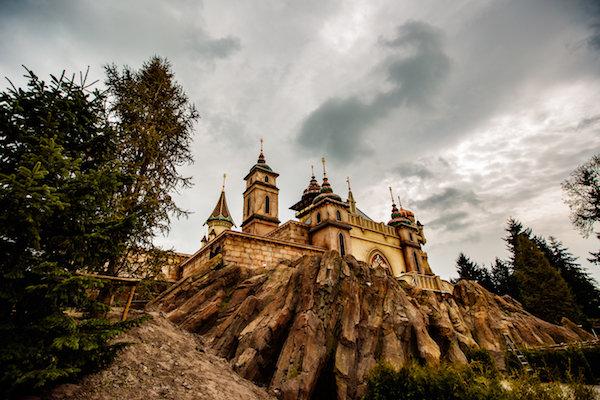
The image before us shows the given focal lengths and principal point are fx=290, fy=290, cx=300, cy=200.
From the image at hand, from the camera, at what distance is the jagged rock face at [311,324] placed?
9.56 meters

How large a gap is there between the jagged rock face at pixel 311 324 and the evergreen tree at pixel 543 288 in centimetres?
1973

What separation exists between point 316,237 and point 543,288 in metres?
26.3

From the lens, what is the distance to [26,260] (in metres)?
4.80

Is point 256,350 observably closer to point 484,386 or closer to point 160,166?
point 484,386

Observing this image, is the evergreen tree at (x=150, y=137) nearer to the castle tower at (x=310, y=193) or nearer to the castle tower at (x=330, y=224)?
the castle tower at (x=330, y=224)

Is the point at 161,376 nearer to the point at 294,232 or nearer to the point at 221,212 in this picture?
the point at 294,232

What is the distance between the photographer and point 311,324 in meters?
10.4

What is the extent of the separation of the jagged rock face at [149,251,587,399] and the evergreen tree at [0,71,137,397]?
19.0ft

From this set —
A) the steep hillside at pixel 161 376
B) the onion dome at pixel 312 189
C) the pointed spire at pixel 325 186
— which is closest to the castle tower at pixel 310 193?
the onion dome at pixel 312 189

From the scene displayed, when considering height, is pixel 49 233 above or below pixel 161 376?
above

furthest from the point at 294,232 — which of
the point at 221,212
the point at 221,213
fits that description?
the point at 221,212

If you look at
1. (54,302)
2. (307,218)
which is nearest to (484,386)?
(54,302)

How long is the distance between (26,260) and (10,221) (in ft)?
2.38

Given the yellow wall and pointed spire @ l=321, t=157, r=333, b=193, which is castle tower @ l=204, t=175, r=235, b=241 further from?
the yellow wall
